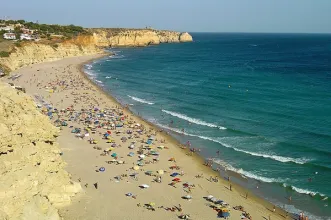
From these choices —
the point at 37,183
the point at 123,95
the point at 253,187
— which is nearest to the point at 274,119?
the point at 253,187

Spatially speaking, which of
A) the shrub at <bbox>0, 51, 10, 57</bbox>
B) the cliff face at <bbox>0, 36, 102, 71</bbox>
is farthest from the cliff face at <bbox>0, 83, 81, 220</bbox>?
the shrub at <bbox>0, 51, 10, 57</bbox>

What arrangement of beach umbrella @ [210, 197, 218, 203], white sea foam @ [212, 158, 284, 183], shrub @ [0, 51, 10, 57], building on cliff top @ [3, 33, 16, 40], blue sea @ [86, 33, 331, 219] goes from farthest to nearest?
1. building on cliff top @ [3, 33, 16, 40]
2. shrub @ [0, 51, 10, 57]
3. white sea foam @ [212, 158, 284, 183]
4. blue sea @ [86, 33, 331, 219]
5. beach umbrella @ [210, 197, 218, 203]

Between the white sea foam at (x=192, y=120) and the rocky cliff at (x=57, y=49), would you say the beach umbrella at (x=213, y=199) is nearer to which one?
the white sea foam at (x=192, y=120)

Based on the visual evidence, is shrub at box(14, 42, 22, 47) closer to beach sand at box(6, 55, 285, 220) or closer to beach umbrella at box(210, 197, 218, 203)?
beach sand at box(6, 55, 285, 220)

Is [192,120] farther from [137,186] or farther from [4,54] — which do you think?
[4,54]

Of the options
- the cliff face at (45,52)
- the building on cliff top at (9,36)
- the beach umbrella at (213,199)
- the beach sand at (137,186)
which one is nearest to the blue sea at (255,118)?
the beach sand at (137,186)

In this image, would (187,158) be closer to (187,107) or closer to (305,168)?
(305,168)
